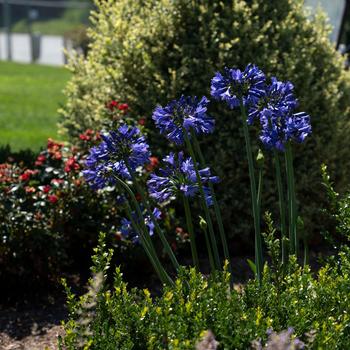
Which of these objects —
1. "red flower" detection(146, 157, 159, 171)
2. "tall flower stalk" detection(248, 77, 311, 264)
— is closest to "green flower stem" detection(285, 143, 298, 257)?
"tall flower stalk" detection(248, 77, 311, 264)

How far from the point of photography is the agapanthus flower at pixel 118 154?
11.4ft

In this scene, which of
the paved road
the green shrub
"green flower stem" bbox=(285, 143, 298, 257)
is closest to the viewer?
the green shrub

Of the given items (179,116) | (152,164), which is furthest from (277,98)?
(152,164)

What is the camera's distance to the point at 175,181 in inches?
142

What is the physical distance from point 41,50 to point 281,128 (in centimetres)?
2799

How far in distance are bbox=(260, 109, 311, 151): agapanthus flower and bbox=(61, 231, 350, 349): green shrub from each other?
0.55 meters

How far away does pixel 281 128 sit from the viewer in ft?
11.6

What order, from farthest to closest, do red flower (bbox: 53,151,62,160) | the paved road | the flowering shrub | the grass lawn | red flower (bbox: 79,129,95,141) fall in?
the paved road, the grass lawn, red flower (bbox: 53,151,62,160), red flower (bbox: 79,129,95,141), the flowering shrub

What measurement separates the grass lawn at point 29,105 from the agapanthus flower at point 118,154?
9.08 feet

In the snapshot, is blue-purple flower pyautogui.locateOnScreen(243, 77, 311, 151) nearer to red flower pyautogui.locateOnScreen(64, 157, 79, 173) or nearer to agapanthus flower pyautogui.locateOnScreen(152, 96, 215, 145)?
agapanthus flower pyautogui.locateOnScreen(152, 96, 215, 145)

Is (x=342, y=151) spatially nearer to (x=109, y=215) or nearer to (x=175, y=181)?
(x=109, y=215)

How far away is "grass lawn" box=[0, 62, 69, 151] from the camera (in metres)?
9.64

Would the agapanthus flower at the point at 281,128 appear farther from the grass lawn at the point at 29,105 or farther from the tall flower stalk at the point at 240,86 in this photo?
the grass lawn at the point at 29,105

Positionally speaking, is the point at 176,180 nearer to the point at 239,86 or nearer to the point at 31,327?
the point at 239,86
